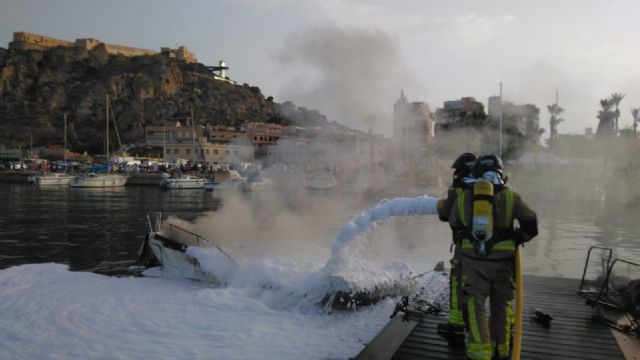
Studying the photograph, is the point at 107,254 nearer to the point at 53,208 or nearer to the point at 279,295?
the point at 279,295

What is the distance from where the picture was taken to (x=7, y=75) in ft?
538

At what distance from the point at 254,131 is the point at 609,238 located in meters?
44.1

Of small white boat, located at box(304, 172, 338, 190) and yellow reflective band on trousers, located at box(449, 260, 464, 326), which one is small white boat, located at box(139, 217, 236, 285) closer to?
yellow reflective band on trousers, located at box(449, 260, 464, 326)

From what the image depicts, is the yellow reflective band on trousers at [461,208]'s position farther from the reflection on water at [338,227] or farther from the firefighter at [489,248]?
the reflection on water at [338,227]

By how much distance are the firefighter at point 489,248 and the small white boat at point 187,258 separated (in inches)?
345

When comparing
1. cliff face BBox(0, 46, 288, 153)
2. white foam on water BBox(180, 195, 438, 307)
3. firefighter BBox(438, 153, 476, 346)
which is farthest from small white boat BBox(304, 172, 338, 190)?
cliff face BBox(0, 46, 288, 153)

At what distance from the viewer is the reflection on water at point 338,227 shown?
1919 centimetres

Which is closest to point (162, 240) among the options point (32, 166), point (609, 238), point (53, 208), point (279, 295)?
point (279, 295)

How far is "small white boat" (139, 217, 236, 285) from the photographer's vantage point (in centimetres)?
1330

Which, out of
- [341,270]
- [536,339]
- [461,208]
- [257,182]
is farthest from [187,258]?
[257,182]

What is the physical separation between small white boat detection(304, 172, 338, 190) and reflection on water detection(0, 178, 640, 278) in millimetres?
1447

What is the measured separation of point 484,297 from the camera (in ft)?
17.9

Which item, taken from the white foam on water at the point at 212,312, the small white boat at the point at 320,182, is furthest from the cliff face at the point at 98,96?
the white foam on water at the point at 212,312

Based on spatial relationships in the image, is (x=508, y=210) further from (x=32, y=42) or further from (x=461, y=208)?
(x=32, y=42)
